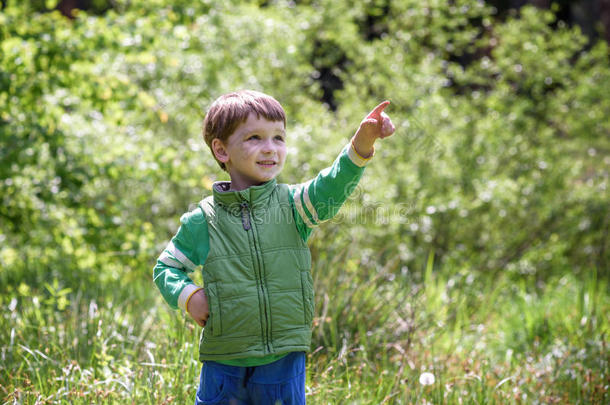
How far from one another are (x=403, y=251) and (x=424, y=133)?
1.28 metres

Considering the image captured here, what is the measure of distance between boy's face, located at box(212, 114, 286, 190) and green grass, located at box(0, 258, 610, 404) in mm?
980

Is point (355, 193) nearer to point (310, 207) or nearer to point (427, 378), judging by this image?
point (427, 378)

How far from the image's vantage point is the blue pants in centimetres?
201

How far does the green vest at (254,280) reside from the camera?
6.54 feet

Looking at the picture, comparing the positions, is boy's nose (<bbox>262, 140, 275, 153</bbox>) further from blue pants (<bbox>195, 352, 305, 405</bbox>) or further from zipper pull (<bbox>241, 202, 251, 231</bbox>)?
blue pants (<bbox>195, 352, 305, 405</bbox>)

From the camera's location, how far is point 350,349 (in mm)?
3229

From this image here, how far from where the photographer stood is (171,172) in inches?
189

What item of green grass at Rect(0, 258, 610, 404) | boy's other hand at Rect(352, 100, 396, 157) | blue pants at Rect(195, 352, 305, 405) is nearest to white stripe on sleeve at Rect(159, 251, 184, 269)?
blue pants at Rect(195, 352, 305, 405)

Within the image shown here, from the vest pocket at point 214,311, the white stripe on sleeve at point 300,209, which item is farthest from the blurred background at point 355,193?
the white stripe on sleeve at point 300,209

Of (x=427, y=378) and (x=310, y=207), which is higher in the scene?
(x=310, y=207)

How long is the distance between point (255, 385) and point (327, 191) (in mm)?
685

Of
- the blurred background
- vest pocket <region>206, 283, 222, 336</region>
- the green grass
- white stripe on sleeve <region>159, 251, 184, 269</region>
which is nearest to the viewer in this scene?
vest pocket <region>206, 283, 222, 336</region>

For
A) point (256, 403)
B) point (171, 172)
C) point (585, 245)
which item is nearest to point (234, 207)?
point (256, 403)

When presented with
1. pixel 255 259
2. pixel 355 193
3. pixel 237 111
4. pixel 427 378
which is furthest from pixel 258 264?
→ pixel 355 193
